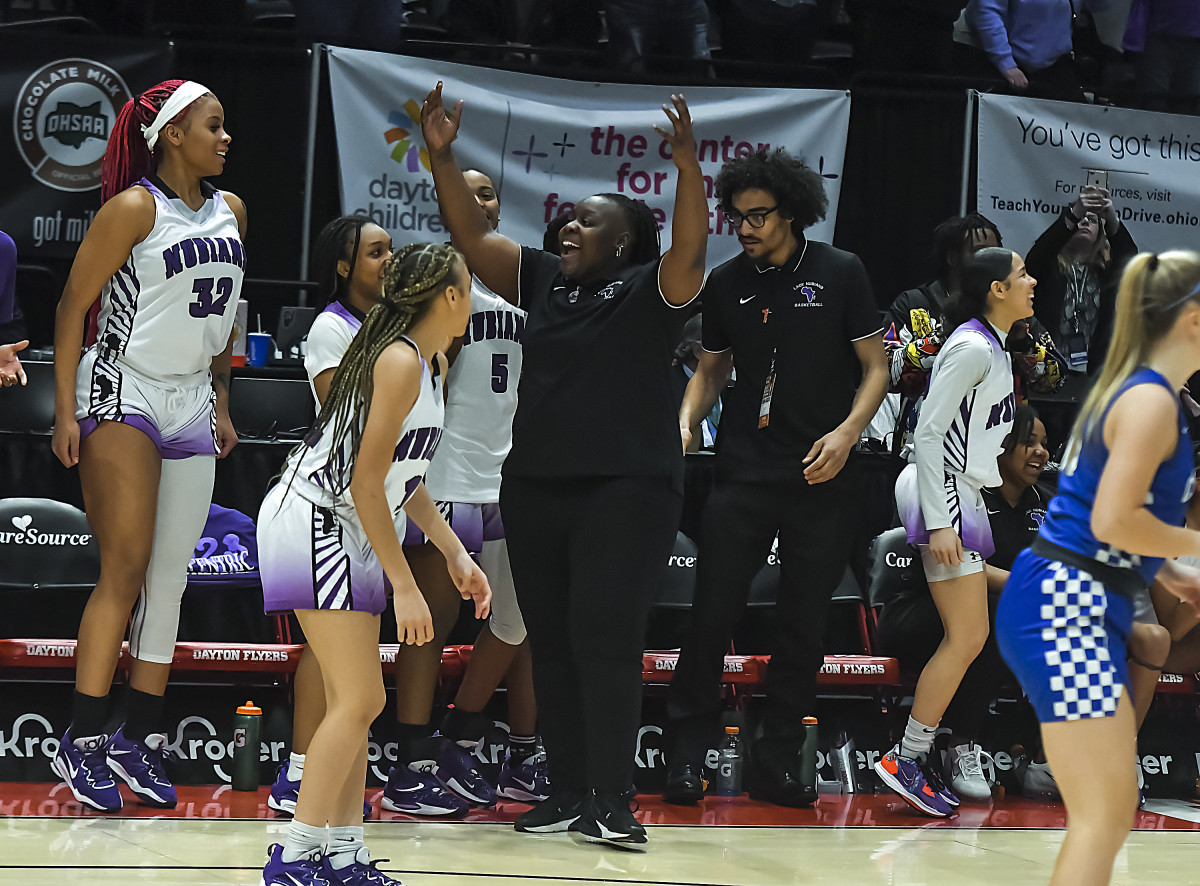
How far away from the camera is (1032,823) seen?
4938 millimetres

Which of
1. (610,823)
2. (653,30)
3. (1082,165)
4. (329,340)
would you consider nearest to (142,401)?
(329,340)

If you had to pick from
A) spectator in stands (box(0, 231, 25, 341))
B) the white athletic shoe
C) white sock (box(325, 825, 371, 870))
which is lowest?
the white athletic shoe

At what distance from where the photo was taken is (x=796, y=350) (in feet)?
16.1

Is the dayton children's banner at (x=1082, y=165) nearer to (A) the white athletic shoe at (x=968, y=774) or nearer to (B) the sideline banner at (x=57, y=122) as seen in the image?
(A) the white athletic shoe at (x=968, y=774)

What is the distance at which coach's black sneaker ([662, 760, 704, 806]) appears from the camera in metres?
4.93

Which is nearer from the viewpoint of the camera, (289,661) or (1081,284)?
(289,661)

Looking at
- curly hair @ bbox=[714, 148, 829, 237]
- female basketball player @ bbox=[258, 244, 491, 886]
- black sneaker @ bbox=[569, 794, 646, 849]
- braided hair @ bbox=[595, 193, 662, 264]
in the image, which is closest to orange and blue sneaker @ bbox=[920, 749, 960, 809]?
black sneaker @ bbox=[569, 794, 646, 849]

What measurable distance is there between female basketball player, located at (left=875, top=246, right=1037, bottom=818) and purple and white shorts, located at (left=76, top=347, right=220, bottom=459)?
236 cm

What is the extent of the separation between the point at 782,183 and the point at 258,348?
275 cm

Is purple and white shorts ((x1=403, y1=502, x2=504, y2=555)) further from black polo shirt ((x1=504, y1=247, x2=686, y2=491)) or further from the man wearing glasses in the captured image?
the man wearing glasses

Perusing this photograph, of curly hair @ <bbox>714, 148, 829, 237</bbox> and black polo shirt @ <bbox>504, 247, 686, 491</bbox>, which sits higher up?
curly hair @ <bbox>714, 148, 829, 237</bbox>

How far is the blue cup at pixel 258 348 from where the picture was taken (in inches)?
260

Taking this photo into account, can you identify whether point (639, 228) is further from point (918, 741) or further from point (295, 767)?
point (918, 741)

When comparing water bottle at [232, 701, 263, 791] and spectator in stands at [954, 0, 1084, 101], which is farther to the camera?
spectator in stands at [954, 0, 1084, 101]
